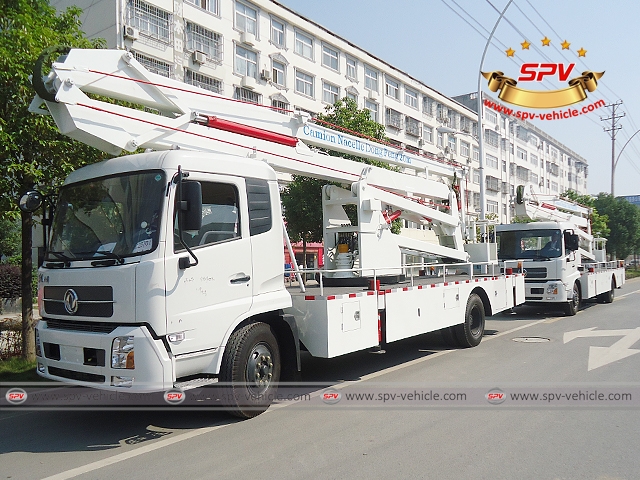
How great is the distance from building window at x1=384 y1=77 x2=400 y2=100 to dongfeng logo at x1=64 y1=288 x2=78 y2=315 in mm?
38629

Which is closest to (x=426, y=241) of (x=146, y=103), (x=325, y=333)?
(x=325, y=333)

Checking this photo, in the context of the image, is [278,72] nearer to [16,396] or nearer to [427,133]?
[427,133]

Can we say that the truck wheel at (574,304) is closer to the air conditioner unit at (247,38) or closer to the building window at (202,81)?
the building window at (202,81)

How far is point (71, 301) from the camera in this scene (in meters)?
5.36

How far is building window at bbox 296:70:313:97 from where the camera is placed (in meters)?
33.0

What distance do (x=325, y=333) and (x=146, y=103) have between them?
339 centimetres

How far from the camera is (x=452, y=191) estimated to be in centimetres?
1158

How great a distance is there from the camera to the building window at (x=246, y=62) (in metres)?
29.0

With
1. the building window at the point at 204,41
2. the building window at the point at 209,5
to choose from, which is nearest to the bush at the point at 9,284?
the building window at the point at 204,41

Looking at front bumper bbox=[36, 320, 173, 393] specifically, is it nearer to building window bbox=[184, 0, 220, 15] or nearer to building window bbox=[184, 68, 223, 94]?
building window bbox=[184, 68, 223, 94]

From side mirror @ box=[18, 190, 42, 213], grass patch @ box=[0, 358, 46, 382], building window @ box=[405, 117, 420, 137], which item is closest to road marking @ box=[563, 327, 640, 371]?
side mirror @ box=[18, 190, 42, 213]

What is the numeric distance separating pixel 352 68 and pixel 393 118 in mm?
6298

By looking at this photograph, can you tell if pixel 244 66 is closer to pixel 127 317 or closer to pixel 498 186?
pixel 127 317

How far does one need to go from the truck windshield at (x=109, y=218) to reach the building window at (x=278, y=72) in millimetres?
26525
